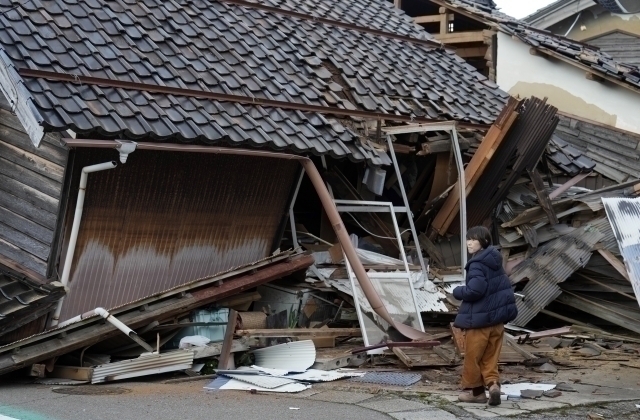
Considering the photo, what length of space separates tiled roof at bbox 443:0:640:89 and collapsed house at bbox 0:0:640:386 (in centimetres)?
357

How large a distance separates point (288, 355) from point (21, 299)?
274 cm

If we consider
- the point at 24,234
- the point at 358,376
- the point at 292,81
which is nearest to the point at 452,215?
the point at 292,81

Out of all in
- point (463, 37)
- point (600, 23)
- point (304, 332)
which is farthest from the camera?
point (600, 23)

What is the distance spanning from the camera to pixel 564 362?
10.1m

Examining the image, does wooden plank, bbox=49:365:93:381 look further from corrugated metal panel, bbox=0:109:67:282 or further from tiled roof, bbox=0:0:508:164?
tiled roof, bbox=0:0:508:164

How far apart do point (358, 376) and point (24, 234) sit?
387 centimetres

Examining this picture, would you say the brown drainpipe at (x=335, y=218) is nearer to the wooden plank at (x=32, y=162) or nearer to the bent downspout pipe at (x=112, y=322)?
the wooden plank at (x=32, y=162)

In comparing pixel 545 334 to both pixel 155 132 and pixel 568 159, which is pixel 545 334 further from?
pixel 155 132

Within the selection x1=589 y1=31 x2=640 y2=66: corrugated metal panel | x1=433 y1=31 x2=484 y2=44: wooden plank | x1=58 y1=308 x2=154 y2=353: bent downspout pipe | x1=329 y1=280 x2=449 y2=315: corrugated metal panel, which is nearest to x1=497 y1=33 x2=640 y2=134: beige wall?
x1=433 y1=31 x2=484 y2=44: wooden plank

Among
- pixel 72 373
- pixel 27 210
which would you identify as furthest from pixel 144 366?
pixel 27 210

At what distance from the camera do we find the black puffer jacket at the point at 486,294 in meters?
7.88

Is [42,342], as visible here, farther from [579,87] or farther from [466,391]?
[579,87]

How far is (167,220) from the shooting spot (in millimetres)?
10312

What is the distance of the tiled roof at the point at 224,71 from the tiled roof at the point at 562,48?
10.4 ft
